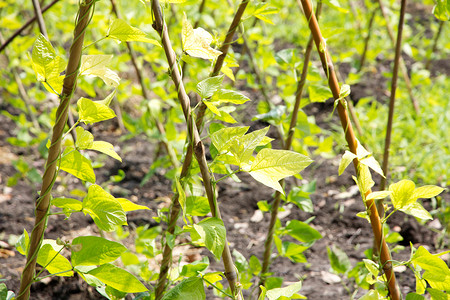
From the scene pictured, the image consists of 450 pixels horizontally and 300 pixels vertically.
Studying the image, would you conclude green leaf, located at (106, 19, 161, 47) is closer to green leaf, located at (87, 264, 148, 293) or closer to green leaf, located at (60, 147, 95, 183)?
green leaf, located at (60, 147, 95, 183)

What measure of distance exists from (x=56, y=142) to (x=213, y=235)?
0.35 metres

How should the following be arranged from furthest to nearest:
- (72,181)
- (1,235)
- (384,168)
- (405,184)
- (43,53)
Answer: (72,181) < (1,235) < (384,168) < (405,184) < (43,53)

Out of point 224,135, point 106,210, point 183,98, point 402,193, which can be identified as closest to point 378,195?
point 402,193

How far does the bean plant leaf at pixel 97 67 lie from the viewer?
86 cm

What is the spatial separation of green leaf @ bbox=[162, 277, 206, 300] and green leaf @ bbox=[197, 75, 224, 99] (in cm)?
38

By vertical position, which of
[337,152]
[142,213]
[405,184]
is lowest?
[405,184]

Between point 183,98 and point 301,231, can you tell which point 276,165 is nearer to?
point 183,98

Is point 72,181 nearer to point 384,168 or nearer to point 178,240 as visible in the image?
point 178,240

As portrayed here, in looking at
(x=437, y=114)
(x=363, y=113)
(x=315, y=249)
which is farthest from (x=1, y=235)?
(x=437, y=114)

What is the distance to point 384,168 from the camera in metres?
1.41

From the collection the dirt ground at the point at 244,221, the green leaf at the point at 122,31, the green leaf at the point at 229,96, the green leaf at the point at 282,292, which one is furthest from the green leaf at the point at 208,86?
the dirt ground at the point at 244,221

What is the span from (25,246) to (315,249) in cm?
149

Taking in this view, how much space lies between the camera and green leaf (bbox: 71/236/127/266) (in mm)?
883

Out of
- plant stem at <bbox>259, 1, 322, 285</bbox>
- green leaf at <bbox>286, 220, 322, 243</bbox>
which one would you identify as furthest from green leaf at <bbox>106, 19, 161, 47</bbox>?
green leaf at <bbox>286, 220, 322, 243</bbox>
